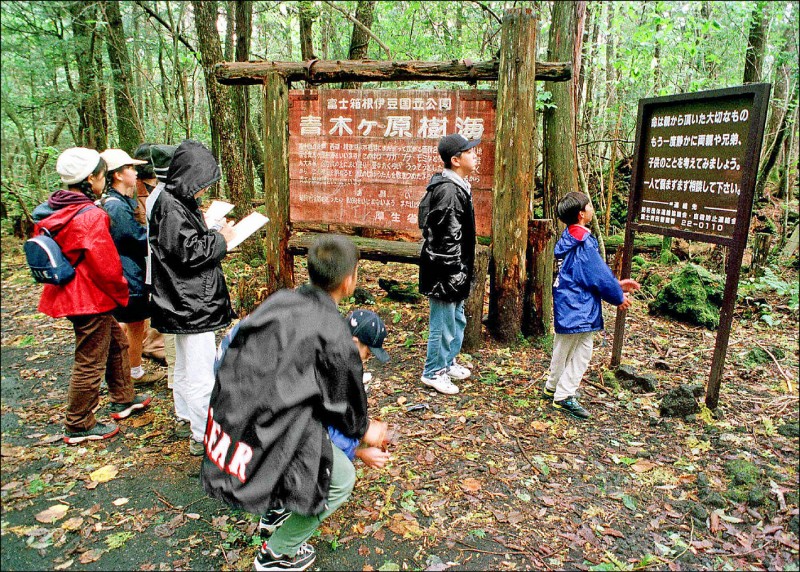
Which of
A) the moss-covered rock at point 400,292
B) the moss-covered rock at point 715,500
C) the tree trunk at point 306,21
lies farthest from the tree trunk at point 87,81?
the moss-covered rock at point 715,500

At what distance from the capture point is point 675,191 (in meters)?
4.67

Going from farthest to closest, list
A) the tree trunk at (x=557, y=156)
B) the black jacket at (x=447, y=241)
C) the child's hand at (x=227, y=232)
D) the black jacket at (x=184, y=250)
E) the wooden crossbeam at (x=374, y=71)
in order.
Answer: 1. the tree trunk at (x=557, y=156)
2. the wooden crossbeam at (x=374, y=71)
3. the black jacket at (x=447, y=241)
4. the child's hand at (x=227, y=232)
5. the black jacket at (x=184, y=250)

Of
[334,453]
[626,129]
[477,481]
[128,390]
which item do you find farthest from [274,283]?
[626,129]

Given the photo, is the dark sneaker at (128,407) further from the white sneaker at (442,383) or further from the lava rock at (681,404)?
→ the lava rock at (681,404)

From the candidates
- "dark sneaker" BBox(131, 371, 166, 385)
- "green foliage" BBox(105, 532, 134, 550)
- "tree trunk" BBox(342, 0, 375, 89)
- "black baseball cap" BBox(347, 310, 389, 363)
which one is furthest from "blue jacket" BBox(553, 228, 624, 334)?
"tree trunk" BBox(342, 0, 375, 89)

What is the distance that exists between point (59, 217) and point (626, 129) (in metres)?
14.6

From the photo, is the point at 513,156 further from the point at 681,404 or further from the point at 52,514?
the point at 52,514

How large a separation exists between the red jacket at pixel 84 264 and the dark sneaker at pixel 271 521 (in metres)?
2.01

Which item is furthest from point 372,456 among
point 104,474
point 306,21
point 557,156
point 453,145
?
point 306,21

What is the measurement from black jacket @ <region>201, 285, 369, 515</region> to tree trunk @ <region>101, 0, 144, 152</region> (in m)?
9.64

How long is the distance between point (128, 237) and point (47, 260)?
2.81 ft

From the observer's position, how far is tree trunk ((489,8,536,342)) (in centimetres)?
517

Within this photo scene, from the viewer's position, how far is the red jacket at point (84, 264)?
3566 millimetres

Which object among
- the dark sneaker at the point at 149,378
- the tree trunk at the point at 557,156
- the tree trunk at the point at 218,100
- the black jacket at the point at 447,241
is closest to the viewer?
the black jacket at the point at 447,241
